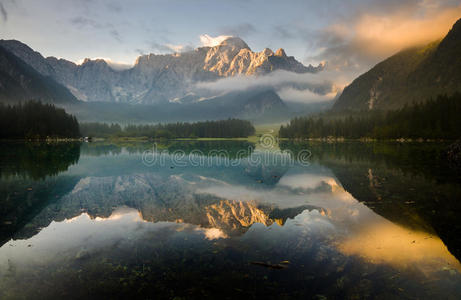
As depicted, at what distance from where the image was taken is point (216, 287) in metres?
10.8

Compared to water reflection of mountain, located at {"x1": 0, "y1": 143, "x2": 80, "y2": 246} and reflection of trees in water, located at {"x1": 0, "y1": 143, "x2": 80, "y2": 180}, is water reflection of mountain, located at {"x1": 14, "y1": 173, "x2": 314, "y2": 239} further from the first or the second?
reflection of trees in water, located at {"x1": 0, "y1": 143, "x2": 80, "y2": 180}

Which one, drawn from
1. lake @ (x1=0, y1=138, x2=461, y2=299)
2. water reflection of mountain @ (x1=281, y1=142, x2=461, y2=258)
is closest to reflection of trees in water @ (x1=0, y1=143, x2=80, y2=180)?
lake @ (x1=0, y1=138, x2=461, y2=299)

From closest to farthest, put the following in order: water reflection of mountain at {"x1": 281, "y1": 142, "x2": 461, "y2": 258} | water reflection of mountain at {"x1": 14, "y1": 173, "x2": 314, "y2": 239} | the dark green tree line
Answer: water reflection of mountain at {"x1": 281, "y1": 142, "x2": 461, "y2": 258}, water reflection of mountain at {"x1": 14, "y1": 173, "x2": 314, "y2": 239}, the dark green tree line

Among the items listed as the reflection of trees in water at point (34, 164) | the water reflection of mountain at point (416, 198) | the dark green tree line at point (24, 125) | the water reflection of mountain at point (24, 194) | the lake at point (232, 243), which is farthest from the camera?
the dark green tree line at point (24, 125)

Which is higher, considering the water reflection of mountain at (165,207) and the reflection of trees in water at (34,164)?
the reflection of trees in water at (34,164)

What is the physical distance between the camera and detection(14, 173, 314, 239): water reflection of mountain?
19641mm

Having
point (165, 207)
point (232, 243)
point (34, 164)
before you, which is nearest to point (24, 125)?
point (34, 164)

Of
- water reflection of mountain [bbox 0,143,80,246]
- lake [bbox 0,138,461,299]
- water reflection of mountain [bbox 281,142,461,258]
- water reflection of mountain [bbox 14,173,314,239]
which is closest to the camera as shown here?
lake [bbox 0,138,461,299]

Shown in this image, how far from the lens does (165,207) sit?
2372 cm

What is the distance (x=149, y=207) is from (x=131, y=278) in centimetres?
1274

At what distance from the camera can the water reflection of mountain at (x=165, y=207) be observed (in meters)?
19.6

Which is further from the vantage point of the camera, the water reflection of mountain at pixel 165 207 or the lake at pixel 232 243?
the water reflection of mountain at pixel 165 207

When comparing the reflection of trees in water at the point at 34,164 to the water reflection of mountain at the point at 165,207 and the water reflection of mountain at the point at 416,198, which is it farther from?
the water reflection of mountain at the point at 416,198

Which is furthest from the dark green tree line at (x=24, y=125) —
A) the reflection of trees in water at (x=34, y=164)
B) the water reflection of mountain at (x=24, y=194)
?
the water reflection of mountain at (x=24, y=194)
